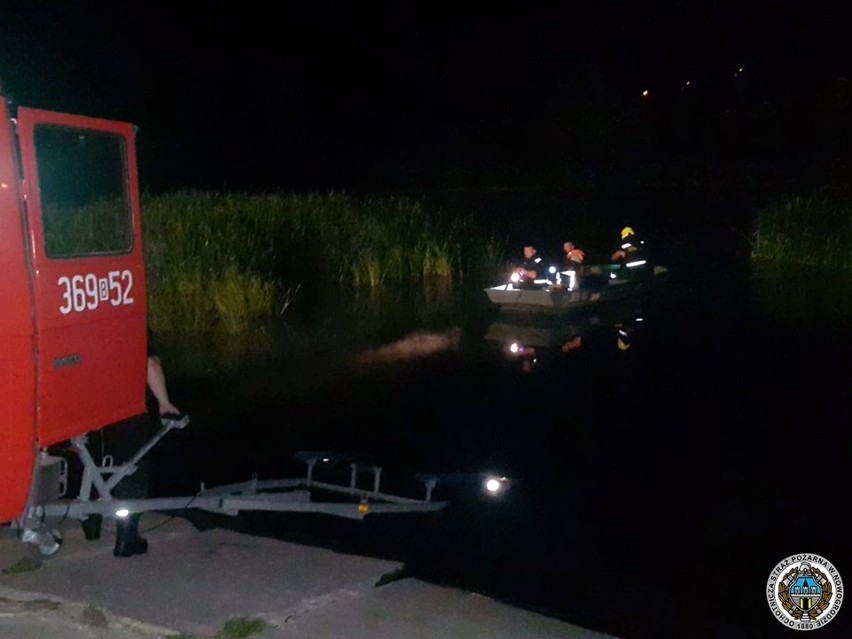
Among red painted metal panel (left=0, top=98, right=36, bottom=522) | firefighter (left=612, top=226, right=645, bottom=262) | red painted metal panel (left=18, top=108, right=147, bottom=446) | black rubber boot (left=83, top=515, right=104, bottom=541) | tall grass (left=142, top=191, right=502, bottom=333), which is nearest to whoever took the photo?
red painted metal panel (left=0, top=98, right=36, bottom=522)

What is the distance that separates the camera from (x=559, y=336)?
61.8 ft

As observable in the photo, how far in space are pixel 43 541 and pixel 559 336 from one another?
13.6 meters

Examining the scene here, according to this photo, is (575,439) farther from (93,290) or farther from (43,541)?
(93,290)

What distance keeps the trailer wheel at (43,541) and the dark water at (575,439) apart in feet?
6.64

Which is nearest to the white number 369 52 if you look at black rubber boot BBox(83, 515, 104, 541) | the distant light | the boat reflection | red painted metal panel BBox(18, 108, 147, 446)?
red painted metal panel BBox(18, 108, 147, 446)

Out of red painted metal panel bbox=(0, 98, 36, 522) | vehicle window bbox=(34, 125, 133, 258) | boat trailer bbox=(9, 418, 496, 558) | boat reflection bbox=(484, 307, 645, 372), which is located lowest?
boat reflection bbox=(484, 307, 645, 372)

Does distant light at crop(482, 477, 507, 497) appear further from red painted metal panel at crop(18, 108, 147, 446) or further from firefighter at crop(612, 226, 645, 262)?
firefighter at crop(612, 226, 645, 262)

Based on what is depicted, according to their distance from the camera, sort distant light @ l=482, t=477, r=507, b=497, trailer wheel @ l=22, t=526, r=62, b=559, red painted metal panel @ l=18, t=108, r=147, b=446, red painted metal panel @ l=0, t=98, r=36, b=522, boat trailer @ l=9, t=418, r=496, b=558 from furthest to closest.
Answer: distant light @ l=482, t=477, r=507, b=497 → trailer wheel @ l=22, t=526, r=62, b=559 → boat trailer @ l=9, t=418, r=496, b=558 → red painted metal panel @ l=18, t=108, r=147, b=446 → red painted metal panel @ l=0, t=98, r=36, b=522

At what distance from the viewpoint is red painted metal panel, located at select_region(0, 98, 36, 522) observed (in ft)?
16.6

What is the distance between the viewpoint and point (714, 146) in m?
73.3

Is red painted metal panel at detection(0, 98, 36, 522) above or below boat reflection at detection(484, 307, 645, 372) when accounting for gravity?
above

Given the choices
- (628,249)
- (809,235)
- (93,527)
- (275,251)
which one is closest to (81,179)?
(93,527)

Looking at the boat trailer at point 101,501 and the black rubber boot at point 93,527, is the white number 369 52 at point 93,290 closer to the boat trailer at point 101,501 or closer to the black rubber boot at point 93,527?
the boat trailer at point 101,501

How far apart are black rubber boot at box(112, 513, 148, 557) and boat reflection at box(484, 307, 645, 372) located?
10.5m
